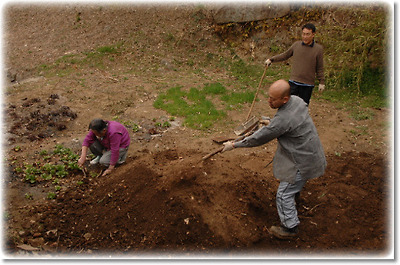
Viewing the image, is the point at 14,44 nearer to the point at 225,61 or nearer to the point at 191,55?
the point at 191,55

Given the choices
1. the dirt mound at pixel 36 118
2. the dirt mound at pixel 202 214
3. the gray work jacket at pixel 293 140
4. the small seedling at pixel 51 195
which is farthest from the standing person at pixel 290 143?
the dirt mound at pixel 36 118

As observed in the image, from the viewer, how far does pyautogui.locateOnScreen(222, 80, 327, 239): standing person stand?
316 centimetres

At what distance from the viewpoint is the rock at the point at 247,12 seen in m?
10.3

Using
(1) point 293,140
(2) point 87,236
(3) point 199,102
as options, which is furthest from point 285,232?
(3) point 199,102

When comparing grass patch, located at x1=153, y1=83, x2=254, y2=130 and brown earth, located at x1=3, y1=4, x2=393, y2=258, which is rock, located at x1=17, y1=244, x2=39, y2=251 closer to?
brown earth, located at x1=3, y1=4, x2=393, y2=258

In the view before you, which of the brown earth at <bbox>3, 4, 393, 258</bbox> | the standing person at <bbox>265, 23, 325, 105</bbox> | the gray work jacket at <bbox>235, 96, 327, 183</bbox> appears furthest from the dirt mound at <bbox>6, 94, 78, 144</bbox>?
the standing person at <bbox>265, 23, 325, 105</bbox>

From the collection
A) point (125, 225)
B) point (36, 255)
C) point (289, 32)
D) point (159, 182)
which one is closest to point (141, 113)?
point (159, 182)

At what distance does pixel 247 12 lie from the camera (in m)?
10.7

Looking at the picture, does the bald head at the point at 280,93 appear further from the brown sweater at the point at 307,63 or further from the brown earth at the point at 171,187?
the brown sweater at the point at 307,63

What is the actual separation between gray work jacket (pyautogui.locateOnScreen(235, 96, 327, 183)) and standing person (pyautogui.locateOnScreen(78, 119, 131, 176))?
219cm

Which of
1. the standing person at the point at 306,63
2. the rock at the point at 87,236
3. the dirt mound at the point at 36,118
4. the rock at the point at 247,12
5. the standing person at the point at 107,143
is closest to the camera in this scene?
the rock at the point at 87,236

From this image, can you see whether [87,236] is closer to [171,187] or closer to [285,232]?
[171,187]

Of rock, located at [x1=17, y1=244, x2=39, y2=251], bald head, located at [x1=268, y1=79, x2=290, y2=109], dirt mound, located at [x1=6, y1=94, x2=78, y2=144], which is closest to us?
bald head, located at [x1=268, y1=79, x2=290, y2=109]

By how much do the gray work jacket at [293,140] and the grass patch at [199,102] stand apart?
132 inches
